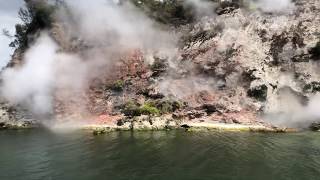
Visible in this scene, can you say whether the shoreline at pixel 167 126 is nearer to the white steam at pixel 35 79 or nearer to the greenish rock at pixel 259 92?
the greenish rock at pixel 259 92

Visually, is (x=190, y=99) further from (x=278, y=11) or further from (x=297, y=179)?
(x=297, y=179)

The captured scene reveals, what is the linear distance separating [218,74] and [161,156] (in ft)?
82.8

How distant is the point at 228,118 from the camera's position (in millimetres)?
55500

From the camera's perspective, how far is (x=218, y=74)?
199 ft

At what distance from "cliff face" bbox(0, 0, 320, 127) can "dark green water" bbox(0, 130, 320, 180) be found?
23.8 feet

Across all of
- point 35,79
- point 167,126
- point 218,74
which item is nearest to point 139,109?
point 167,126

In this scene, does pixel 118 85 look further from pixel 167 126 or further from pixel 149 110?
pixel 167 126

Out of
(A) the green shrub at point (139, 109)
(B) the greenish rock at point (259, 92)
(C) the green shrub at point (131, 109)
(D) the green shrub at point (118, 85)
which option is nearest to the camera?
(B) the greenish rock at point (259, 92)

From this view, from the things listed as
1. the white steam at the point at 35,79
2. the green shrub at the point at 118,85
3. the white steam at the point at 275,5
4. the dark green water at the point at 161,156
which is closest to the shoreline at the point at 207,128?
the dark green water at the point at 161,156

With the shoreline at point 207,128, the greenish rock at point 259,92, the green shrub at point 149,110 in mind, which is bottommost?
the shoreline at point 207,128

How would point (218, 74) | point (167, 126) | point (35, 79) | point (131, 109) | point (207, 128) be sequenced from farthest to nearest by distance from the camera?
point (35, 79) < point (218, 74) < point (131, 109) < point (167, 126) < point (207, 128)

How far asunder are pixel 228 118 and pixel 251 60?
9.16m

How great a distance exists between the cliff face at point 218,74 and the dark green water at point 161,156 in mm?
7259

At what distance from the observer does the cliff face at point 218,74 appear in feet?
186
